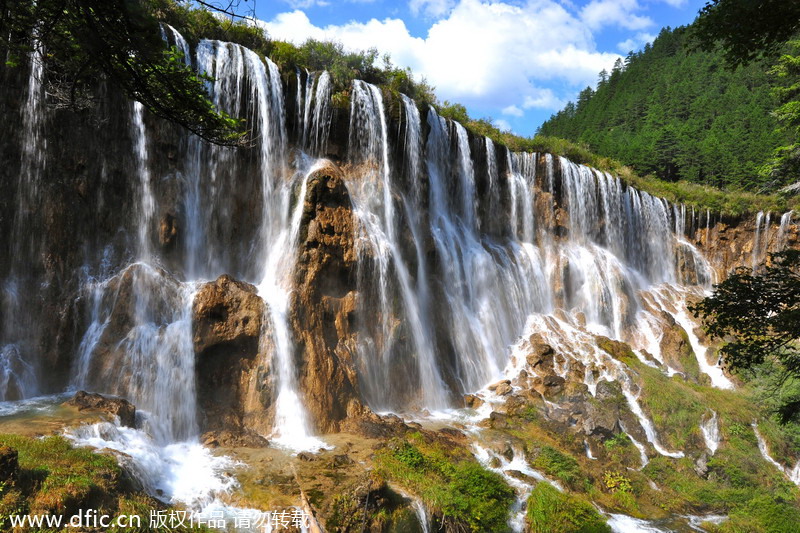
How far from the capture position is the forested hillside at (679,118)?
41938 millimetres

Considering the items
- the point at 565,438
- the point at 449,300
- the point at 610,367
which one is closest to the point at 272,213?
the point at 449,300

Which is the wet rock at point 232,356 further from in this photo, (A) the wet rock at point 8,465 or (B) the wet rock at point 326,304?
(A) the wet rock at point 8,465

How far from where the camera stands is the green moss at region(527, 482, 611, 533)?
30.0ft

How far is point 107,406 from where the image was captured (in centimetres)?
980

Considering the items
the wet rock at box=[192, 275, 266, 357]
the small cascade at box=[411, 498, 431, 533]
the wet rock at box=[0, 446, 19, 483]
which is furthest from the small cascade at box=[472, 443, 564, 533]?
the wet rock at box=[0, 446, 19, 483]

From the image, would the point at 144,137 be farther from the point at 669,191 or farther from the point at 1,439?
the point at 669,191

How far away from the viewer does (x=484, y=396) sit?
653 inches

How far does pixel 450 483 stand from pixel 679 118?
201 feet

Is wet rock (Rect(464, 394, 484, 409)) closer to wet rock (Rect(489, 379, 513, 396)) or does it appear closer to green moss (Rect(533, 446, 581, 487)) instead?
wet rock (Rect(489, 379, 513, 396))

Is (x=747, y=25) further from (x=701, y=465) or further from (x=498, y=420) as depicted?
(x=701, y=465)

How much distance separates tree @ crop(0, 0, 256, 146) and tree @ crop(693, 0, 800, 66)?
527cm

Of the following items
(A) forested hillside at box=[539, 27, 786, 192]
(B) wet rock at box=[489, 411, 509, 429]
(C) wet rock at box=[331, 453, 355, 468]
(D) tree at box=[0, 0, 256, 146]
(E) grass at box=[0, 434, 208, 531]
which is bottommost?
(C) wet rock at box=[331, 453, 355, 468]

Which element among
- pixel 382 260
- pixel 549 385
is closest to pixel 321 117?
pixel 382 260

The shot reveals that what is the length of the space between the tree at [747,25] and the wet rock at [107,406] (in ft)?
38.8
